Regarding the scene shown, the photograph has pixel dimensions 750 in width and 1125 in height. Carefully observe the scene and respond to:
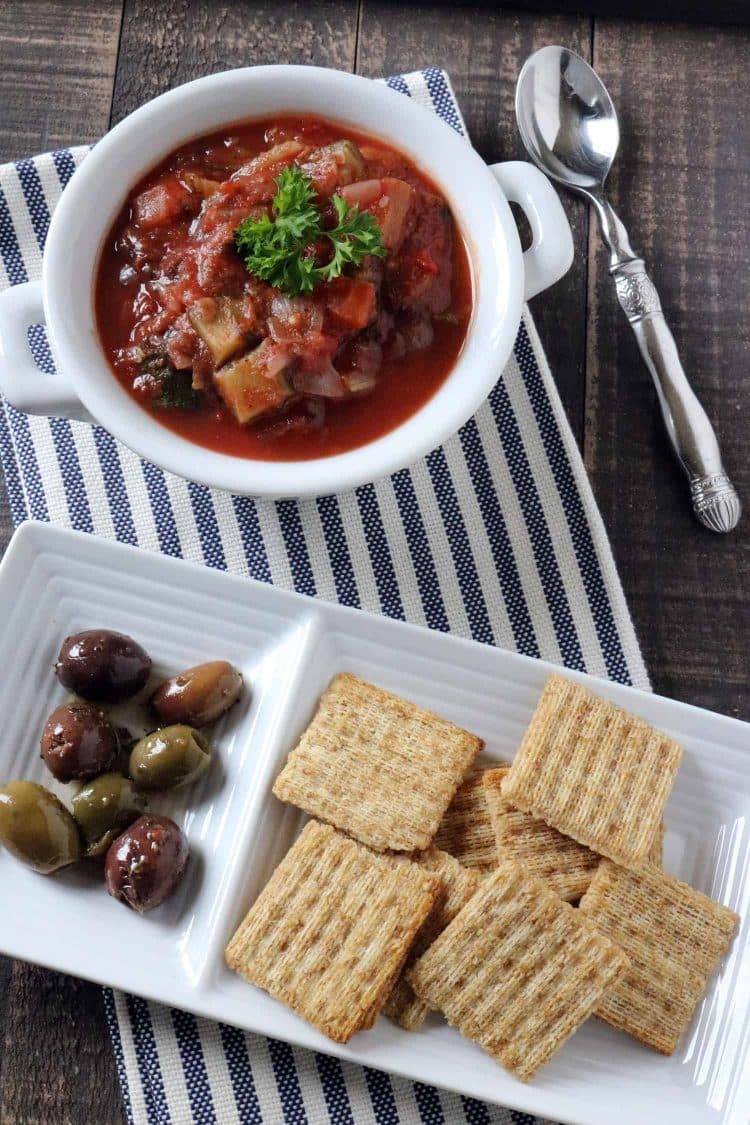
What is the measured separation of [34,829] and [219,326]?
3.16 feet

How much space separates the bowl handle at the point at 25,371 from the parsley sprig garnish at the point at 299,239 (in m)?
0.39

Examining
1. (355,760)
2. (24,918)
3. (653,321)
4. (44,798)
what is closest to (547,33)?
(653,321)

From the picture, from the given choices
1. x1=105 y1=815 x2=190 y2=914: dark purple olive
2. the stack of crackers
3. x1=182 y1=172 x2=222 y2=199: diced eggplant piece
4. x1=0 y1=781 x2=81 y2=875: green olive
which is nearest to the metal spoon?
the stack of crackers

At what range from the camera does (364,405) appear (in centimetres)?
190

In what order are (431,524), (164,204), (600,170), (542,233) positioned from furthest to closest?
(600,170) < (431,524) < (542,233) < (164,204)

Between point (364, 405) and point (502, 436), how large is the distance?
1.74ft

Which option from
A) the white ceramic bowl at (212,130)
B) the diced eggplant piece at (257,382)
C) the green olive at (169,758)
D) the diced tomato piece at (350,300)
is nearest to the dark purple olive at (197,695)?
the green olive at (169,758)

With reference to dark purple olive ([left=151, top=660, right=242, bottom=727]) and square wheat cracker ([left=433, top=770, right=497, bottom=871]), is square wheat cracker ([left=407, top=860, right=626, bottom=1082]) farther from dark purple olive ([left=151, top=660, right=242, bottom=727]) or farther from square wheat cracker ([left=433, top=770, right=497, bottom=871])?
dark purple olive ([left=151, top=660, right=242, bottom=727])

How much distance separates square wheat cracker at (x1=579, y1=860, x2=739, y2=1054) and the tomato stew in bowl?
99cm

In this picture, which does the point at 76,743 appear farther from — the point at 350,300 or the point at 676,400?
the point at 676,400

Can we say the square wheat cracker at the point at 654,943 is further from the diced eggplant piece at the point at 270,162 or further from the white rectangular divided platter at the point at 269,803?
the diced eggplant piece at the point at 270,162

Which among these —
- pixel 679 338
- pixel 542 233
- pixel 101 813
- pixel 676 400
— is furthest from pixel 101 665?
pixel 679 338

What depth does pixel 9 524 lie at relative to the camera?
7.66 feet

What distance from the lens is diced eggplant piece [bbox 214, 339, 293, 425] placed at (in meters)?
1.78
